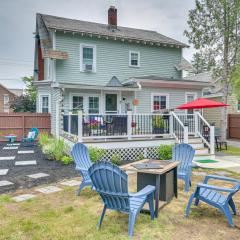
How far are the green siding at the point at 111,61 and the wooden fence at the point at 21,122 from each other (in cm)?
325

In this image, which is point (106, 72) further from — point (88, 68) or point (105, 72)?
point (88, 68)

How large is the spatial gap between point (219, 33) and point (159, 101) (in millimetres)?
5220

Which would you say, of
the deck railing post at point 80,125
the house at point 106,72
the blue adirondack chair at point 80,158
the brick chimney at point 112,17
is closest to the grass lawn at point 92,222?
the blue adirondack chair at point 80,158

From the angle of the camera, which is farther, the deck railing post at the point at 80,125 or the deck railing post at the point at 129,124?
the deck railing post at the point at 129,124

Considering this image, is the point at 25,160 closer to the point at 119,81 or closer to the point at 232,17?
the point at 119,81

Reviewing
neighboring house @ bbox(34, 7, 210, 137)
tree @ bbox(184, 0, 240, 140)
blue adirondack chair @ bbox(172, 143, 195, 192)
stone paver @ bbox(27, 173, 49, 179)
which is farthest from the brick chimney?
blue adirondack chair @ bbox(172, 143, 195, 192)

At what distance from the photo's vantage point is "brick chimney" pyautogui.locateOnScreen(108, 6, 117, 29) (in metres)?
18.1

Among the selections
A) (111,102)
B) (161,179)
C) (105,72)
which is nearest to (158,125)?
(111,102)

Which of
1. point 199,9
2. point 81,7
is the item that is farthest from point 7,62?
point 199,9

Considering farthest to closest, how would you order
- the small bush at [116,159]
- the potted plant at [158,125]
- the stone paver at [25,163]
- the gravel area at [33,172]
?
the potted plant at [158,125], the small bush at [116,159], the stone paver at [25,163], the gravel area at [33,172]

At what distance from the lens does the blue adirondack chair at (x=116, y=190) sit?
3.77 meters

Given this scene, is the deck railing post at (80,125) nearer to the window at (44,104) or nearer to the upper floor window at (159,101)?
the upper floor window at (159,101)

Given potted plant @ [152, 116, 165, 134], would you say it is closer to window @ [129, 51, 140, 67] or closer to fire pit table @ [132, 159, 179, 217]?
fire pit table @ [132, 159, 179, 217]

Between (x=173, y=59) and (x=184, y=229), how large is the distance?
15653 millimetres
